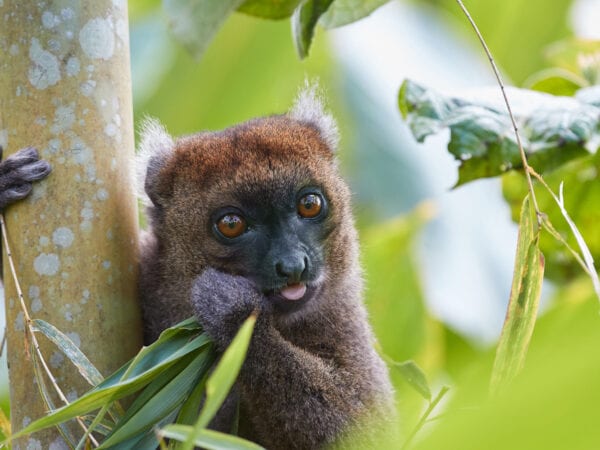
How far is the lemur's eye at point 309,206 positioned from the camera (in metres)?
4.32

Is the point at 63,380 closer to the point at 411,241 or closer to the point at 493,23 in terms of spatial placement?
the point at 411,241

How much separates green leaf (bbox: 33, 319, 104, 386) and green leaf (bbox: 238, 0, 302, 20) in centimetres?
168

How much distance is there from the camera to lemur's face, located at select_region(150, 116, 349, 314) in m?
4.03

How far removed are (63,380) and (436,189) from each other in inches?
222

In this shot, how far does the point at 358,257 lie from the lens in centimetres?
484

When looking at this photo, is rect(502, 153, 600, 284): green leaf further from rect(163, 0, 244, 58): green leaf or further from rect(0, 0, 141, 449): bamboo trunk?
rect(163, 0, 244, 58): green leaf

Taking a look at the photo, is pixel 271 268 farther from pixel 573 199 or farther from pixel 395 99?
pixel 395 99

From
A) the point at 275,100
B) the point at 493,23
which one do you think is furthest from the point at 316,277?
the point at 493,23

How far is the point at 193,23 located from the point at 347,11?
1.10 meters

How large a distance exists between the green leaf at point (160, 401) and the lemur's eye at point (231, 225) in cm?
112

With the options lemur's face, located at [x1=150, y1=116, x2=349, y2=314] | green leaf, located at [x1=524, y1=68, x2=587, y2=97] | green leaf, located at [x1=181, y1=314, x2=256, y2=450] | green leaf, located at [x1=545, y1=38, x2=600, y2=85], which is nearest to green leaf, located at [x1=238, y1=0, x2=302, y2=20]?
lemur's face, located at [x1=150, y1=116, x2=349, y2=314]

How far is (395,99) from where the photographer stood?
7941 millimetres

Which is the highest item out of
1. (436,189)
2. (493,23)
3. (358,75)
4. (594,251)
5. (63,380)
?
(493,23)

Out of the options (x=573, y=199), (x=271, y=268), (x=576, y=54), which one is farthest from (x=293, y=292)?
(x=576, y=54)
